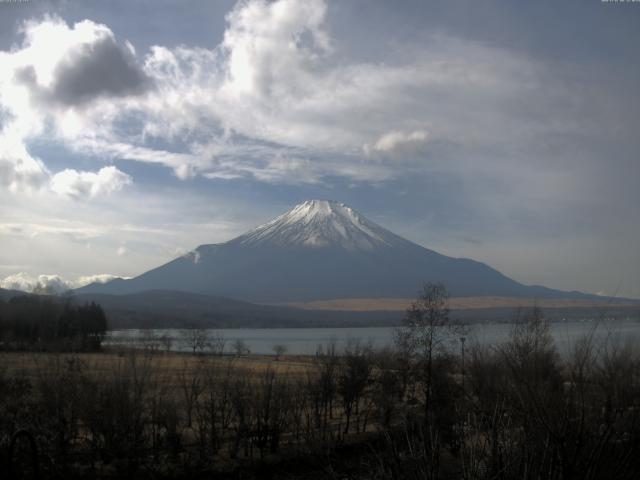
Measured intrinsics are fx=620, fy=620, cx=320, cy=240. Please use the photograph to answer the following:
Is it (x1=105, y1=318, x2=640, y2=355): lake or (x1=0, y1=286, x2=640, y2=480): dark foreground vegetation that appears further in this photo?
(x1=105, y1=318, x2=640, y2=355): lake

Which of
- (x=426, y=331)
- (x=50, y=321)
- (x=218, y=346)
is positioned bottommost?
(x=218, y=346)

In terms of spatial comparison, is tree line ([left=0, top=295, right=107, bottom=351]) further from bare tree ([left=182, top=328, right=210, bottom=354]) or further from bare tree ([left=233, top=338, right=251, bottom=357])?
bare tree ([left=233, top=338, right=251, bottom=357])

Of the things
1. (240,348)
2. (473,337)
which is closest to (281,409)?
(473,337)

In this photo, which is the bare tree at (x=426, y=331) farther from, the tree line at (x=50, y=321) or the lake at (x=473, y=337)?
the tree line at (x=50, y=321)

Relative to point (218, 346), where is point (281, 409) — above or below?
above

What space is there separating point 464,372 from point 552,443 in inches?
758

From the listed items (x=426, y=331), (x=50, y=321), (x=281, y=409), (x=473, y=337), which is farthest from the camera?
(x=50, y=321)

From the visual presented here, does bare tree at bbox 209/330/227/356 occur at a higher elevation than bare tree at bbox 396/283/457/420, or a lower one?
lower

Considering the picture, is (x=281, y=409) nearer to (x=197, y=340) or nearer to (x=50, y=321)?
(x=50, y=321)

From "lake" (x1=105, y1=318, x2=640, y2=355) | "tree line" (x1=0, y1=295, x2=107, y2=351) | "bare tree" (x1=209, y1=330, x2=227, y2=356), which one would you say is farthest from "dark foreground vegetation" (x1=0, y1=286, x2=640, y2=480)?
"tree line" (x1=0, y1=295, x2=107, y2=351)

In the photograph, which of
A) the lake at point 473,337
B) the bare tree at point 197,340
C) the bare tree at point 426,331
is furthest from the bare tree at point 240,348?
the bare tree at point 426,331

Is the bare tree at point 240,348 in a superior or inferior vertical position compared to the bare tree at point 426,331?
inferior

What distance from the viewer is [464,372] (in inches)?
969

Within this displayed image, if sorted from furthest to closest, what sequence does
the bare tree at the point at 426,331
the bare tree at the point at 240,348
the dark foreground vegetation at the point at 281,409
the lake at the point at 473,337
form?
the bare tree at the point at 240,348, the bare tree at the point at 426,331, the lake at the point at 473,337, the dark foreground vegetation at the point at 281,409
